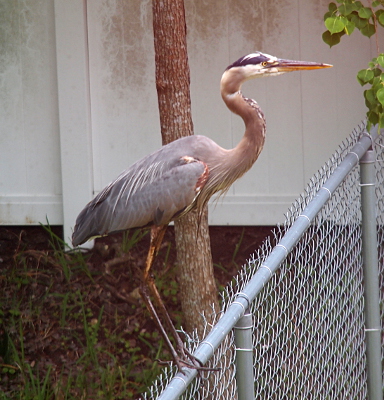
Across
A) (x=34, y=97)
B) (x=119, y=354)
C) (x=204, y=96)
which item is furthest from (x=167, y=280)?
(x=34, y=97)

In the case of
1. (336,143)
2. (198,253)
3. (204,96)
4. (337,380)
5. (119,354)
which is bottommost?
(119,354)

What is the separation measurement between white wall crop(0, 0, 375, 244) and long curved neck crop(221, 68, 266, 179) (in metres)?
2.01

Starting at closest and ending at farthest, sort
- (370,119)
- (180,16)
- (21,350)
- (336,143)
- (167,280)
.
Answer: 1. (370,119)
2. (180,16)
3. (21,350)
4. (167,280)
5. (336,143)

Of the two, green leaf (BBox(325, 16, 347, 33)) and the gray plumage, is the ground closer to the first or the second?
the gray plumage

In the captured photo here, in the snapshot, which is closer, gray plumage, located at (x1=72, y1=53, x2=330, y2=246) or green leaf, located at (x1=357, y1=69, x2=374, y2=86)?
green leaf, located at (x1=357, y1=69, x2=374, y2=86)

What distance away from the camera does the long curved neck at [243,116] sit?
3006 millimetres

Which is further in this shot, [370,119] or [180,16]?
[180,16]

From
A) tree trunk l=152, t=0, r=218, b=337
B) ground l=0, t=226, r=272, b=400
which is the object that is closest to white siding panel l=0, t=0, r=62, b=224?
ground l=0, t=226, r=272, b=400

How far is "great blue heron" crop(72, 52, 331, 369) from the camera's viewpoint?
2.99m

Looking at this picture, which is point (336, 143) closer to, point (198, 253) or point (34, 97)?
point (198, 253)

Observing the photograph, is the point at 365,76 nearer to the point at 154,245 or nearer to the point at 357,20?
the point at 357,20

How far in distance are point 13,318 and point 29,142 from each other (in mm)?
1405

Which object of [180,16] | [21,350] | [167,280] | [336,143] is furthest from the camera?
[336,143]

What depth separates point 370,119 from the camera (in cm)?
286
